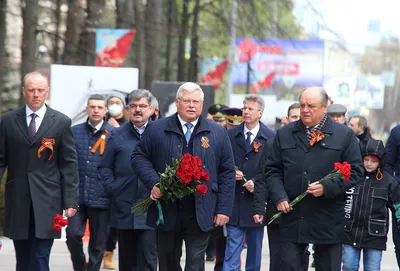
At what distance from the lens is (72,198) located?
373 inches

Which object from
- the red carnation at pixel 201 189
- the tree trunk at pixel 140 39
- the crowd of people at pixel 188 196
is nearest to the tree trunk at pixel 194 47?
the tree trunk at pixel 140 39

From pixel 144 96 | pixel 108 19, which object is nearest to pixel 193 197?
pixel 144 96

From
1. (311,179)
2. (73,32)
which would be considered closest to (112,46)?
(73,32)

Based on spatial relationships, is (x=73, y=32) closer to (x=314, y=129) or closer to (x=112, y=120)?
(x=112, y=120)

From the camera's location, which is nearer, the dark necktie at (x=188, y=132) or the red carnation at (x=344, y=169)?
the red carnation at (x=344, y=169)

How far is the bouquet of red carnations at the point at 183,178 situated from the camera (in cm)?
844

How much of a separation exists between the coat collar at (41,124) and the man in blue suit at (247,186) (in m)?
2.79

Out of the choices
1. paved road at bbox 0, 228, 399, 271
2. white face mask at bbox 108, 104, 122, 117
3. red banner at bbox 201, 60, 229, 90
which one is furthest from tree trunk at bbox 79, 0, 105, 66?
red banner at bbox 201, 60, 229, 90

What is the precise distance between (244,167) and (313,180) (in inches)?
112

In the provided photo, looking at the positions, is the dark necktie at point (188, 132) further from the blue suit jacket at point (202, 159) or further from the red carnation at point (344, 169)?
the red carnation at point (344, 169)

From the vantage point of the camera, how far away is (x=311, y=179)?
890 centimetres

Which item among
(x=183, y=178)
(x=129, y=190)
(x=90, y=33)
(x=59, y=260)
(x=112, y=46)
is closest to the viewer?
(x=183, y=178)

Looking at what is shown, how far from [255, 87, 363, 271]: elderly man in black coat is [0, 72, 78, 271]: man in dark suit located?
1891mm

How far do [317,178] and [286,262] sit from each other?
78 centimetres
